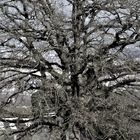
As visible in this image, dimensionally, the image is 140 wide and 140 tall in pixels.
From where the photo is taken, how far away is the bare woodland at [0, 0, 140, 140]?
35.4 ft

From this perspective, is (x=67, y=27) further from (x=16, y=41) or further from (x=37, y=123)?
(x=37, y=123)

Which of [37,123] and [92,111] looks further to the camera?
[37,123]

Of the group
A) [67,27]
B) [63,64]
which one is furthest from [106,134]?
[67,27]

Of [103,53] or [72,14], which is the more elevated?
[72,14]

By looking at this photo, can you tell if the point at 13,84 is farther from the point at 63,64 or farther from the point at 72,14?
the point at 72,14

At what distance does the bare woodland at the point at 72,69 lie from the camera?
10789 mm

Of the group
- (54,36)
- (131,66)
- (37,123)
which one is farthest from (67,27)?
(37,123)

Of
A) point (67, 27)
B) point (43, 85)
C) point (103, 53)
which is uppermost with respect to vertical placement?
point (67, 27)

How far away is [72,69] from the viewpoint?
1144cm

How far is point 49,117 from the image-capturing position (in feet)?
37.1

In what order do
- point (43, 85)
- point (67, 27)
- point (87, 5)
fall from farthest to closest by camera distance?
1. point (87, 5)
2. point (67, 27)
3. point (43, 85)

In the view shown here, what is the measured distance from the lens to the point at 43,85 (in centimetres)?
1072

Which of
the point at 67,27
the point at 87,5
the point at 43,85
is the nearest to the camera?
the point at 43,85

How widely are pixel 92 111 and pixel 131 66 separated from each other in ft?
5.37
